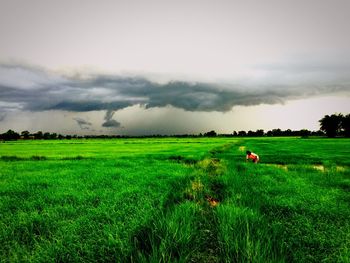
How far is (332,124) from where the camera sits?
318 feet

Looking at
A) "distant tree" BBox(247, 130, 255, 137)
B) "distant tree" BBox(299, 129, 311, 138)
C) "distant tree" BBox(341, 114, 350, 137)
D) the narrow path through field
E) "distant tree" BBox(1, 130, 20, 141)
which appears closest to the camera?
the narrow path through field

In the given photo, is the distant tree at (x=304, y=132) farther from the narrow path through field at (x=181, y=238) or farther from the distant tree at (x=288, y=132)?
the narrow path through field at (x=181, y=238)

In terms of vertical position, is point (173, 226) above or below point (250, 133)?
below

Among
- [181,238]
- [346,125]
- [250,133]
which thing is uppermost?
[346,125]

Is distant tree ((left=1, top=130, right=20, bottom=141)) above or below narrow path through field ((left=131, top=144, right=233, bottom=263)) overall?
above

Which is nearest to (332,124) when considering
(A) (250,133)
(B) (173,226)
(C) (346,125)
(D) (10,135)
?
(C) (346,125)

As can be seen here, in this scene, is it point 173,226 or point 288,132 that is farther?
point 288,132

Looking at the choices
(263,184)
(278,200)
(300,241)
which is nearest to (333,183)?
(263,184)

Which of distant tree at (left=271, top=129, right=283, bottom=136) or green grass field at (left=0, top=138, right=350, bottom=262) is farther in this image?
distant tree at (left=271, top=129, right=283, bottom=136)

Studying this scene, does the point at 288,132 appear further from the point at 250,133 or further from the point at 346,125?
the point at 346,125

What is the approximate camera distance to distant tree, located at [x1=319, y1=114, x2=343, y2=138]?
315 feet

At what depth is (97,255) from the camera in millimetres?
3809

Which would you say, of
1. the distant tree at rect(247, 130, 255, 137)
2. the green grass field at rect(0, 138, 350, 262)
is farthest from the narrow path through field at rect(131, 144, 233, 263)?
the distant tree at rect(247, 130, 255, 137)

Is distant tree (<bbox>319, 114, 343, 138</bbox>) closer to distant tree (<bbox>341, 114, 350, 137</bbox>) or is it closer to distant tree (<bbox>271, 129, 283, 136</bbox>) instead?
distant tree (<bbox>341, 114, 350, 137</bbox>)
